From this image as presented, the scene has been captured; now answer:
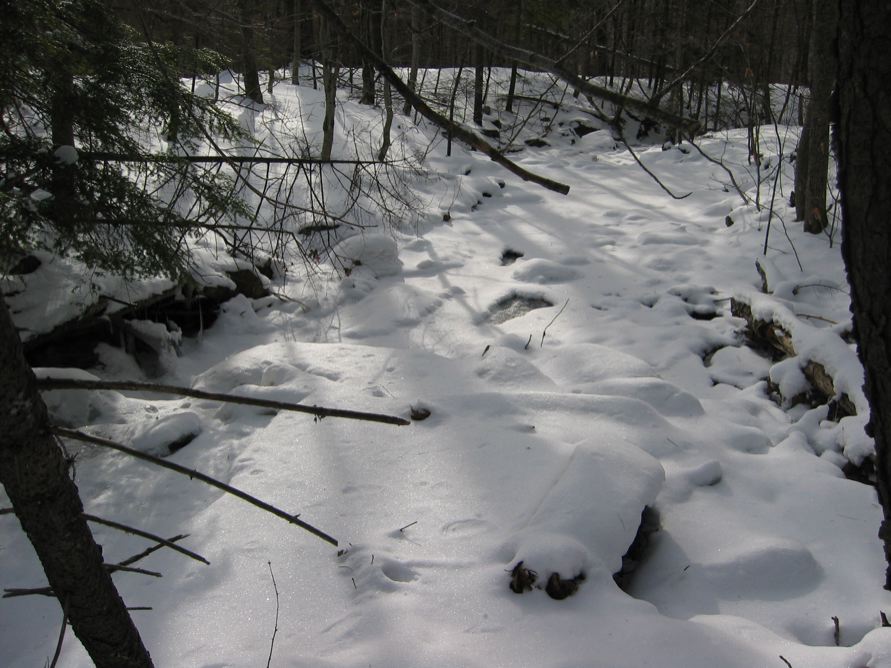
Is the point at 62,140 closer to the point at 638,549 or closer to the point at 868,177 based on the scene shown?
the point at 638,549

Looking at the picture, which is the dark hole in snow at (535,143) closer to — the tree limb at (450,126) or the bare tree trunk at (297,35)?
the bare tree trunk at (297,35)

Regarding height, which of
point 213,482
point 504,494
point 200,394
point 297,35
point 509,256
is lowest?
point 504,494

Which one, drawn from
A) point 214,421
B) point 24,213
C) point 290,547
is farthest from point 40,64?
point 290,547

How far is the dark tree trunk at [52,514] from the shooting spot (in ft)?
3.87

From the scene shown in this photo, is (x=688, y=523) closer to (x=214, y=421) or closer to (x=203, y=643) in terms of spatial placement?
(x=203, y=643)

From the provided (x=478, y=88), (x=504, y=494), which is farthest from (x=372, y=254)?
(x=478, y=88)

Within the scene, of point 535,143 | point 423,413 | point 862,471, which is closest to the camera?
point 862,471

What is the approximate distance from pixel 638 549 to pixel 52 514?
266 cm

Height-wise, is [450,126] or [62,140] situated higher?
[450,126]

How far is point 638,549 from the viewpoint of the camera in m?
3.17

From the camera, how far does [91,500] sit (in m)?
3.81

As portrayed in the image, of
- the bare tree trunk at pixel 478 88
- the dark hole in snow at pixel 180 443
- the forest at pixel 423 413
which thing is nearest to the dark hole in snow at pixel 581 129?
the bare tree trunk at pixel 478 88

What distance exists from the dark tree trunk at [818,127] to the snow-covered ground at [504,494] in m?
0.36

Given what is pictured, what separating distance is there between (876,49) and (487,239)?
839cm
